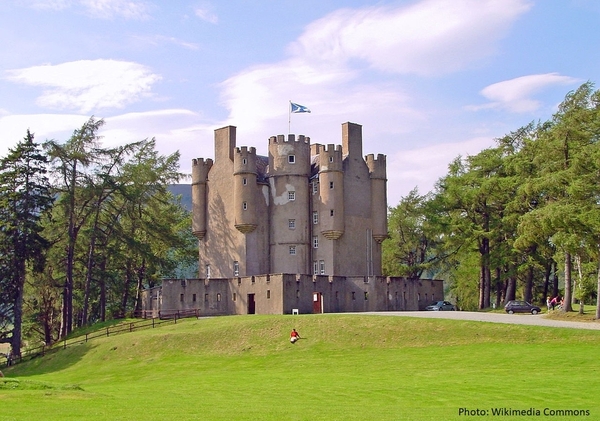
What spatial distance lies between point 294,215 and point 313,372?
107ft

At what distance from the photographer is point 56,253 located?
62.1 meters

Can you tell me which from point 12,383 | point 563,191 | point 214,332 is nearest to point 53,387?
point 12,383

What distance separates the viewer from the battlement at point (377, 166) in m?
67.6

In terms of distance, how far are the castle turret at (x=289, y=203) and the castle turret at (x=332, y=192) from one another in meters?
2.30

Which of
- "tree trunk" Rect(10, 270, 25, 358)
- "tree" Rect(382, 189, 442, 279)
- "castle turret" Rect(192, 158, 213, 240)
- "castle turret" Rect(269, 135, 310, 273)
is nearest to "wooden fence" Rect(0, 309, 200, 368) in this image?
"tree trunk" Rect(10, 270, 25, 358)

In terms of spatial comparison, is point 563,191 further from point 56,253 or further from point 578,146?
point 56,253

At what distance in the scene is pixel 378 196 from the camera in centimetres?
6725

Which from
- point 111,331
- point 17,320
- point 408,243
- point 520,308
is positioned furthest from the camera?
point 408,243

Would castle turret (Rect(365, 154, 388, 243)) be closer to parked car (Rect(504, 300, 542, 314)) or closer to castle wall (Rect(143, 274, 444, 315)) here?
castle wall (Rect(143, 274, 444, 315))

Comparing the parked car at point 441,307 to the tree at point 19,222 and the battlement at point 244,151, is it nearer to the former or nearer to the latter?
the battlement at point 244,151

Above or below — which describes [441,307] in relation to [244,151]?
below

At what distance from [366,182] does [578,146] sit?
74.3 feet

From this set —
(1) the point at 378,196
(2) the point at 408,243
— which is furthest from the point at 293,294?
(2) the point at 408,243

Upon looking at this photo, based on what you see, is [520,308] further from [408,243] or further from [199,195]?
[199,195]
